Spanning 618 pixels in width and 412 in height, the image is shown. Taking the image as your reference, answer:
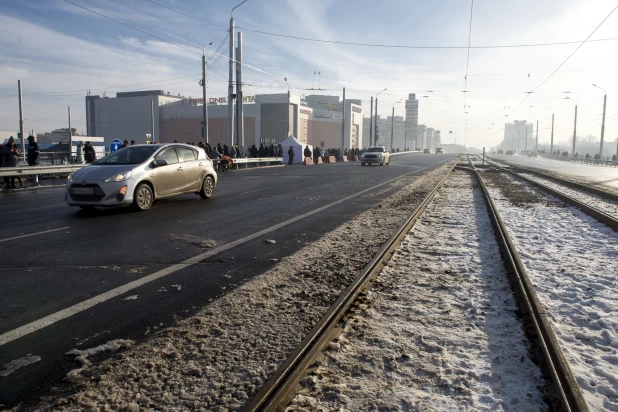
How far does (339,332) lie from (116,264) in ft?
10.5

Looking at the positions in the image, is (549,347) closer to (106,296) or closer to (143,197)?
(106,296)

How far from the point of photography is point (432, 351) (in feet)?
11.3

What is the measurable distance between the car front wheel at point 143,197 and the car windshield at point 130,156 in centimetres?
62

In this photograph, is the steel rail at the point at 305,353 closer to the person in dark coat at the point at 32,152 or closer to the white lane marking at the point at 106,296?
the white lane marking at the point at 106,296

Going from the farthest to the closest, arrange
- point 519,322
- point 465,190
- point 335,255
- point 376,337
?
point 465,190
point 335,255
point 519,322
point 376,337

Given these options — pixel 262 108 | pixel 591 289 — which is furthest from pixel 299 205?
pixel 262 108

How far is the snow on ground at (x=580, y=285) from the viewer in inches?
124

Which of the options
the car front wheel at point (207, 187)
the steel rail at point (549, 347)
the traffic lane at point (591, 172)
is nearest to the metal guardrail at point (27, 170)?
the car front wheel at point (207, 187)

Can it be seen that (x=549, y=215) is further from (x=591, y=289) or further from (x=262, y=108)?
(x=262, y=108)

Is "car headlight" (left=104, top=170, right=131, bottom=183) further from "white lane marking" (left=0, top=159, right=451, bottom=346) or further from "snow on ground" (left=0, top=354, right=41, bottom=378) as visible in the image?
"snow on ground" (left=0, top=354, right=41, bottom=378)

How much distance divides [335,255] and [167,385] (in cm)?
376

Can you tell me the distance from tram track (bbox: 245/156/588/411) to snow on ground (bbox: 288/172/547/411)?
8cm

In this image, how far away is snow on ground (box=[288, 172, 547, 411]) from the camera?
2.79 meters

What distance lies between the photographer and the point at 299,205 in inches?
455
